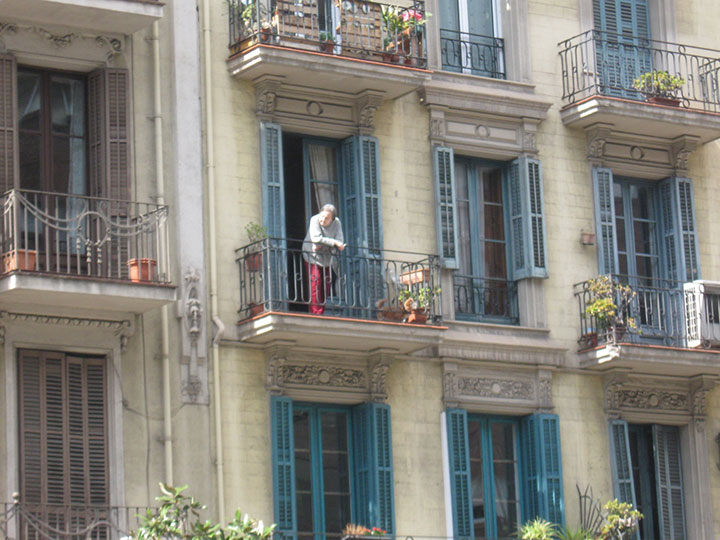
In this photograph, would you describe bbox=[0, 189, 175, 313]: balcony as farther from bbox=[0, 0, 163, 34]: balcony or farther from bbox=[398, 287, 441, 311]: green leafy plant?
bbox=[398, 287, 441, 311]: green leafy plant

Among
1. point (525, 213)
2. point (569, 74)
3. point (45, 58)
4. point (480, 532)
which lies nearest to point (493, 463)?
point (480, 532)

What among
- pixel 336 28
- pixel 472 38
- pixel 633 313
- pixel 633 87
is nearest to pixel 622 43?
pixel 633 87

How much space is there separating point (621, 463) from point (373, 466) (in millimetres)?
3897

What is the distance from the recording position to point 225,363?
2625cm

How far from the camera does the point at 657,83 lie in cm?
3005

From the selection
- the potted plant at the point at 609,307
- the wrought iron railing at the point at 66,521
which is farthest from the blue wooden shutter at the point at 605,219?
the wrought iron railing at the point at 66,521

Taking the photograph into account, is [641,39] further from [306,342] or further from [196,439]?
[196,439]

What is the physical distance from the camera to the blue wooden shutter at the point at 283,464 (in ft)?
85.5

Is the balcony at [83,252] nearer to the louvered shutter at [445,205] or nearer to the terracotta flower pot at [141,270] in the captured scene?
the terracotta flower pot at [141,270]

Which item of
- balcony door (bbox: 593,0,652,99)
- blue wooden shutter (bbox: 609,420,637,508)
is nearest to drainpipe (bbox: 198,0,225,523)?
blue wooden shutter (bbox: 609,420,637,508)

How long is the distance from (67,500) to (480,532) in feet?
19.2

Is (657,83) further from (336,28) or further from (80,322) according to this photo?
(80,322)

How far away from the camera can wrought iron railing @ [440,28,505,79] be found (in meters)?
29.5

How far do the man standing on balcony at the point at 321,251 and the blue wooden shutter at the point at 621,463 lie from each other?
4.70 meters
